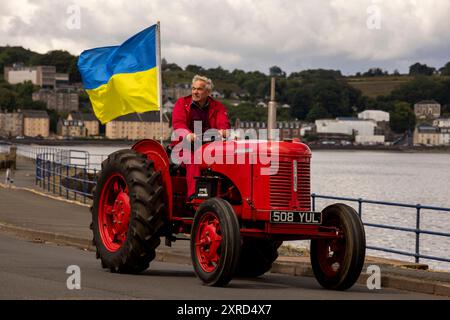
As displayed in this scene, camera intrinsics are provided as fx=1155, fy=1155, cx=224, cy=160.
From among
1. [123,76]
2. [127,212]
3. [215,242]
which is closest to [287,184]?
[215,242]

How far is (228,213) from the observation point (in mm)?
12516

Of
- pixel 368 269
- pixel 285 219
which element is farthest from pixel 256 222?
pixel 368 269

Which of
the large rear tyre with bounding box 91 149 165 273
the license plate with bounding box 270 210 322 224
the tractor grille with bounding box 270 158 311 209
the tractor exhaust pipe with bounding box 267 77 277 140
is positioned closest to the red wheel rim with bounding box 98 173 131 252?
the large rear tyre with bounding box 91 149 165 273

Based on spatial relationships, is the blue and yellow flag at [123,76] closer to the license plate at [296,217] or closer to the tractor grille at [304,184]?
the tractor grille at [304,184]

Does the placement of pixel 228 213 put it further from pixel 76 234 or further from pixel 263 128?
pixel 263 128

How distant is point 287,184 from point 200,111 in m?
1.79

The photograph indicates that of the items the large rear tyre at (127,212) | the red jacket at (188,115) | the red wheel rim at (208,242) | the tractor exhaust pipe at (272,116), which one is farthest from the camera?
the red jacket at (188,115)

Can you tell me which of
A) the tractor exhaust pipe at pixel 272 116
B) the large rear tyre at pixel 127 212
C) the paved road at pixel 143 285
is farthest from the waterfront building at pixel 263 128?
the paved road at pixel 143 285

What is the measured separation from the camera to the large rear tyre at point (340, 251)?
12.9m

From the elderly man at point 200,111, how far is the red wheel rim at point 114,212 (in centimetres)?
115

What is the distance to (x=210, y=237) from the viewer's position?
12.8 metres

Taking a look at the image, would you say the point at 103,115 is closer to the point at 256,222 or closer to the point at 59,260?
the point at 59,260

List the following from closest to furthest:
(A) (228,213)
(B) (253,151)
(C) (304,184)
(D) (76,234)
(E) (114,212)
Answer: (A) (228,213) < (B) (253,151) < (C) (304,184) < (E) (114,212) < (D) (76,234)
